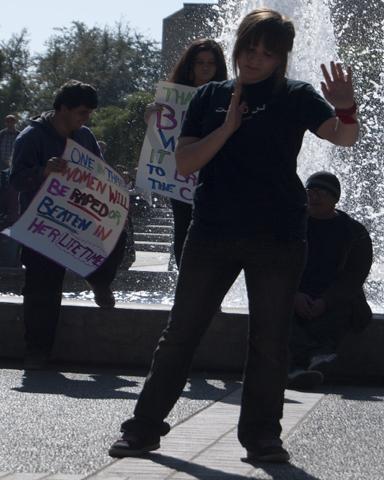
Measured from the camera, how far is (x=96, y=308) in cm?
871

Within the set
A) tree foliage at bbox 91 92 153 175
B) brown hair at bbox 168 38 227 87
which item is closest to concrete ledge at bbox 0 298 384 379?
brown hair at bbox 168 38 227 87

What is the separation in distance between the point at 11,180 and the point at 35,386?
1391 mm

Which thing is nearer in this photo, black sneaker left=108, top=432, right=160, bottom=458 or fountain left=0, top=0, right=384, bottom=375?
black sneaker left=108, top=432, right=160, bottom=458

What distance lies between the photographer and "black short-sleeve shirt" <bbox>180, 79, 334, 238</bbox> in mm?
5582

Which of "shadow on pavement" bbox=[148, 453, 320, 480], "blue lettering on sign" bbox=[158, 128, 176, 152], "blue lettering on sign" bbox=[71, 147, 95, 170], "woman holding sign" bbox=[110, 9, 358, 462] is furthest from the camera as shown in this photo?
"blue lettering on sign" bbox=[158, 128, 176, 152]

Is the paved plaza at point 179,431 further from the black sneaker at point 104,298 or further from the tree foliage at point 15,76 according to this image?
the tree foliage at point 15,76

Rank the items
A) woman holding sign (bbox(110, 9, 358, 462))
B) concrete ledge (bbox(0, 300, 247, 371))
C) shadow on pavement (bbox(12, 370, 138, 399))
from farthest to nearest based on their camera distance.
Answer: concrete ledge (bbox(0, 300, 247, 371)) < shadow on pavement (bbox(12, 370, 138, 399)) < woman holding sign (bbox(110, 9, 358, 462))

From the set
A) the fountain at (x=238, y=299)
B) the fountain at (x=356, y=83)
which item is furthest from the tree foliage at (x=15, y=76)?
the fountain at (x=238, y=299)

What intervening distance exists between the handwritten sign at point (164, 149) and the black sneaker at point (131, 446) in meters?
3.29

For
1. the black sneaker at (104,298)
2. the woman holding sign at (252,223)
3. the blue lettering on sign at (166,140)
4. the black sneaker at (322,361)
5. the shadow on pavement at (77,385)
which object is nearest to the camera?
the woman holding sign at (252,223)

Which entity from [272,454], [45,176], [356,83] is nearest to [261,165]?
[272,454]

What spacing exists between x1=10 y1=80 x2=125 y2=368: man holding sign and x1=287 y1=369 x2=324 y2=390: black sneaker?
1319 millimetres

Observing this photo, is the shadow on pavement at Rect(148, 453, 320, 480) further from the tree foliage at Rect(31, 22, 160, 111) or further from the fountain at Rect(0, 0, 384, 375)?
the tree foliage at Rect(31, 22, 160, 111)

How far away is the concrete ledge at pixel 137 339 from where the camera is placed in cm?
837
